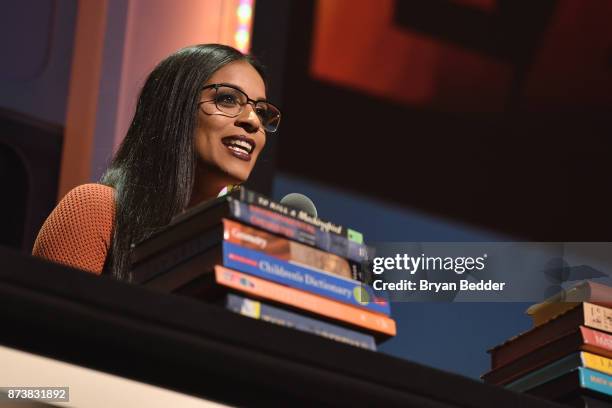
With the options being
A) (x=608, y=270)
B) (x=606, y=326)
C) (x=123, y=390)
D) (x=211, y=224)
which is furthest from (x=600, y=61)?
(x=123, y=390)

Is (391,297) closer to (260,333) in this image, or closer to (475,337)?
(475,337)

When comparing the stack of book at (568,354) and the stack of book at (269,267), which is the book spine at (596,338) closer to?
the stack of book at (568,354)

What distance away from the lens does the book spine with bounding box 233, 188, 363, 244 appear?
1034 mm

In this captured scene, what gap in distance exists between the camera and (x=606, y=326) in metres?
1.30

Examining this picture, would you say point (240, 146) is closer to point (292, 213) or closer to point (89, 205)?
point (89, 205)

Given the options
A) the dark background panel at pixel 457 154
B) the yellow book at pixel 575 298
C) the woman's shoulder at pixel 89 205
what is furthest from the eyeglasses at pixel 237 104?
the dark background panel at pixel 457 154

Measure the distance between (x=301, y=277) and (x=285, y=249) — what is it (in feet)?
0.13

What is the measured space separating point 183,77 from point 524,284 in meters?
1.33

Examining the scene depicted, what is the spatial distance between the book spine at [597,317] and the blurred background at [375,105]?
1.50m

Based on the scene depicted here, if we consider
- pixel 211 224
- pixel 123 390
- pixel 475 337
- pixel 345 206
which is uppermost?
pixel 345 206

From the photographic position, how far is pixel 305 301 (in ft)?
3.23

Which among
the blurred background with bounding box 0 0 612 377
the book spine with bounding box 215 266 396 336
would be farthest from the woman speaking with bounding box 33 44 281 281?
the blurred background with bounding box 0 0 612 377

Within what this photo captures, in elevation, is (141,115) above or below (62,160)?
below

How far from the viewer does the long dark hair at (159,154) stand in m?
1.55
